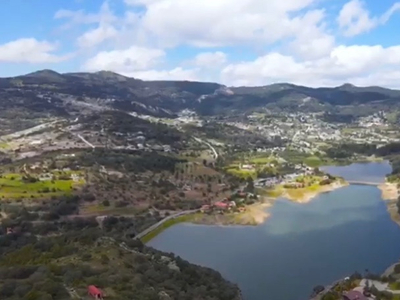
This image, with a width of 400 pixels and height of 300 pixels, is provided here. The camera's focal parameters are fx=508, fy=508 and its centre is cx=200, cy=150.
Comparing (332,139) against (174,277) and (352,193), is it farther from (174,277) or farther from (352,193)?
(174,277)

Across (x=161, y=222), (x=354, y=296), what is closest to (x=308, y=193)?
(x=161, y=222)

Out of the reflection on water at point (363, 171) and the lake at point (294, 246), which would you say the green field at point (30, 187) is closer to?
the lake at point (294, 246)

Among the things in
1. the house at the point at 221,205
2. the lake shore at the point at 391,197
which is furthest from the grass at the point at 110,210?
the lake shore at the point at 391,197

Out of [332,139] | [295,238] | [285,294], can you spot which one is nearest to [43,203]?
[295,238]

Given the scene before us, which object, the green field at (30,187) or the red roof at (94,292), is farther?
the green field at (30,187)

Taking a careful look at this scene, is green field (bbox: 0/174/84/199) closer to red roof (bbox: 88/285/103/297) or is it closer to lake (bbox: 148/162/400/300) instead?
lake (bbox: 148/162/400/300)

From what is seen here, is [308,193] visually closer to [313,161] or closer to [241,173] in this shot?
[241,173]

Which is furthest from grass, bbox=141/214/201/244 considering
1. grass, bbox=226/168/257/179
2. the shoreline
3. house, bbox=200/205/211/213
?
grass, bbox=226/168/257/179
